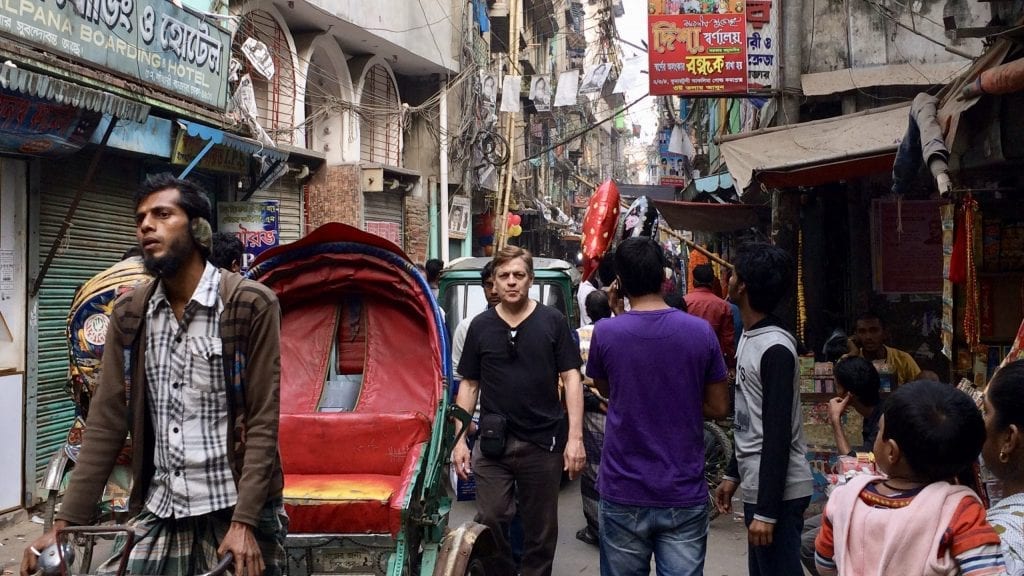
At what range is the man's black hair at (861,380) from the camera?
4.45m

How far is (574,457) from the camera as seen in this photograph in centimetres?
436

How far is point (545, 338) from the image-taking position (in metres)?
4.69

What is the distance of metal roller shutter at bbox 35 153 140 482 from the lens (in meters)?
7.72

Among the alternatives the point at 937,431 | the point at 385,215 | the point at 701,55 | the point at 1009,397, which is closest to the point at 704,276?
the point at 701,55

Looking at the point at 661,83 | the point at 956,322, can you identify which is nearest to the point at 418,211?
the point at 661,83

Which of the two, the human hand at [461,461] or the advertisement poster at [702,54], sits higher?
the advertisement poster at [702,54]

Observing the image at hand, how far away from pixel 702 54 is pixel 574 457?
7335 millimetres

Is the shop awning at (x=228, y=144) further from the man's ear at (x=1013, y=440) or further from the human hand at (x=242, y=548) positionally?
the man's ear at (x=1013, y=440)

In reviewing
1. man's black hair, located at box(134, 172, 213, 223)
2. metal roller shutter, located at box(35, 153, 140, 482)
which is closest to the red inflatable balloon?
metal roller shutter, located at box(35, 153, 140, 482)

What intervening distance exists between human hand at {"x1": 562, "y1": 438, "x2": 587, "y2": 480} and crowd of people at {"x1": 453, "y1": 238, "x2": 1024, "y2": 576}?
0.01m

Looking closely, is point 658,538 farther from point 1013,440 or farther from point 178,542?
point 178,542

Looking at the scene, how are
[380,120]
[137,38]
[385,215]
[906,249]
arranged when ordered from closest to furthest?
1. [137,38]
2. [906,249]
3. [385,215]
4. [380,120]

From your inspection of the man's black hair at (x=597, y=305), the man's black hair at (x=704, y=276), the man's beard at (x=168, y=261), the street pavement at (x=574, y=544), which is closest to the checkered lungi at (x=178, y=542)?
the man's beard at (x=168, y=261)

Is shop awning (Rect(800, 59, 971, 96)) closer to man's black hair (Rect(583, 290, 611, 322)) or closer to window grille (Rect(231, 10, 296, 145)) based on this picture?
man's black hair (Rect(583, 290, 611, 322))
